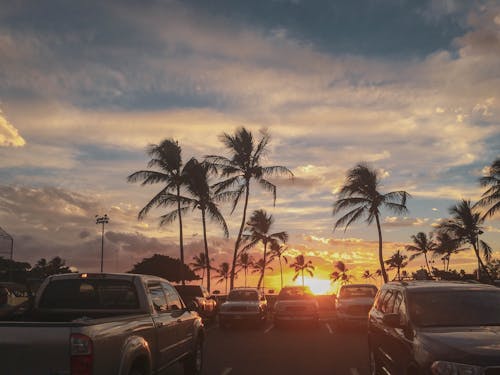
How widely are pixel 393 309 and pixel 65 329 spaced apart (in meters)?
4.94

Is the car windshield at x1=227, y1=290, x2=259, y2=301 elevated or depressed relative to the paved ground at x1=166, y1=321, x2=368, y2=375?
elevated

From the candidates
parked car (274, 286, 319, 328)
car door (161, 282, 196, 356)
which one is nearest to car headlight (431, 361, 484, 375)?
car door (161, 282, 196, 356)

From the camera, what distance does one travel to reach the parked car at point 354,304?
1858 cm

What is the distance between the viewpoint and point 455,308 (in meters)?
6.78

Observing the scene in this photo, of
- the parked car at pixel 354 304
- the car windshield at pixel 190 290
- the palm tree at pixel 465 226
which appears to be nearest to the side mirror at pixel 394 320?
the parked car at pixel 354 304

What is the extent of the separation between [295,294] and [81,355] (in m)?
18.3

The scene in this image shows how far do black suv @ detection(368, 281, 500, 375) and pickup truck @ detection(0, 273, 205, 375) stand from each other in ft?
10.5

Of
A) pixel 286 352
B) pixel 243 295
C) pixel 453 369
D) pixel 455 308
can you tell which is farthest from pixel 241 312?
pixel 453 369

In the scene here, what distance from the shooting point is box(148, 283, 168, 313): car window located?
7392mm

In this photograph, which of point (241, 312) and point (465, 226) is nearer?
point (241, 312)

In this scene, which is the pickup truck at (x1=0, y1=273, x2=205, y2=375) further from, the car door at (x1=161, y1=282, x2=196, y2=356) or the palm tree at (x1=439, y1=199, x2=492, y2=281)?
the palm tree at (x1=439, y1=199, x2=492, y2=281)

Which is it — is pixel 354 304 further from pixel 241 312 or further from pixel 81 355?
pixel 81 355

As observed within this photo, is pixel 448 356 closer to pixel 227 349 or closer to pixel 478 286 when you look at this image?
pixel 478 286

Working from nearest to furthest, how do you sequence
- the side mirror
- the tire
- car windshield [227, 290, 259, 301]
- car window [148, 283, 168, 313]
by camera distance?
the side mirror < car window [148, 283, 168, 313] < the tire < car windshield [227, 290, 259, 301]
